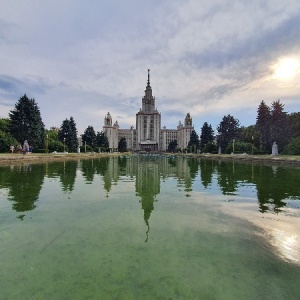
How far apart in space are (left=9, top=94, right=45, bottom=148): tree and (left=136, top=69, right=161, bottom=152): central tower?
124690 mm

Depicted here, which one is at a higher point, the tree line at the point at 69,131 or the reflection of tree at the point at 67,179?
the tree line at the point at 69,131

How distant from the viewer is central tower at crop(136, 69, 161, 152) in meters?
177

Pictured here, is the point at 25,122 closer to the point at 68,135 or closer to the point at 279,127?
the point at 68,135

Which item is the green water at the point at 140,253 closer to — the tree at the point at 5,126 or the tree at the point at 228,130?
the tree at the point at 5,126

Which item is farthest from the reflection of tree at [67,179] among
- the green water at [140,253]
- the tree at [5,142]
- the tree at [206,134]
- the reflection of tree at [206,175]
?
the tree at [206,134]

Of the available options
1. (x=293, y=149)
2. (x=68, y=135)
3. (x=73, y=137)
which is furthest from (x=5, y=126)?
(x=293, y=149)

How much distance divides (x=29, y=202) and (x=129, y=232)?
4226 mm

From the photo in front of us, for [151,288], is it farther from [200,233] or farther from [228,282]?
[200,233]

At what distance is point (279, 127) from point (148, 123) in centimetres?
12826

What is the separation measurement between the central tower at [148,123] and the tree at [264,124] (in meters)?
119

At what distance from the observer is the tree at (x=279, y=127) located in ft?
171

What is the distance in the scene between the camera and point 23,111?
164 feet

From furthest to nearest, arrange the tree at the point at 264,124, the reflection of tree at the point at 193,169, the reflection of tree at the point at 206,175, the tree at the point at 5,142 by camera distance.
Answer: the tree at the point at 264,124, the tree at the point at 5,142, the reflection of tree at the point at 193,169, the reflection of tree at the point at 206,175

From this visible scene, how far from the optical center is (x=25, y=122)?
50.4m
